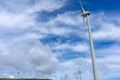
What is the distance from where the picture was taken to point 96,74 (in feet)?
212

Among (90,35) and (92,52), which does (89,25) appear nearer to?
(90,35)

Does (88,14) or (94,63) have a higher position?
(88,14)

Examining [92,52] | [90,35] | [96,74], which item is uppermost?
[90,35]

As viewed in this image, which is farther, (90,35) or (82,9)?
(82,9)

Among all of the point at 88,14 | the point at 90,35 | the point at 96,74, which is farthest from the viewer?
the point at 88,14

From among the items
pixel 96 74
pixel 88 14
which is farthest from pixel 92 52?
pixel 88 14

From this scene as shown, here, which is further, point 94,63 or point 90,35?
point 90,35

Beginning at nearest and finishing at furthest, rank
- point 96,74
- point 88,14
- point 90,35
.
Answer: point 96,74, point 90,35, point 88,14

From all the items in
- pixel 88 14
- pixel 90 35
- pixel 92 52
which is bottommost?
pixel 92 52

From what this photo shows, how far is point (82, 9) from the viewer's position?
7981 centimetres

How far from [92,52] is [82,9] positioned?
1829 cm

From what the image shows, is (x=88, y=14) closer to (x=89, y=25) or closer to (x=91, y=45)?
(x=89, y=25)

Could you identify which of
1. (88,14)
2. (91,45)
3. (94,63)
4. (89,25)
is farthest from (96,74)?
(88,14)

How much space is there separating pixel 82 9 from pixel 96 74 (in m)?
24.6
